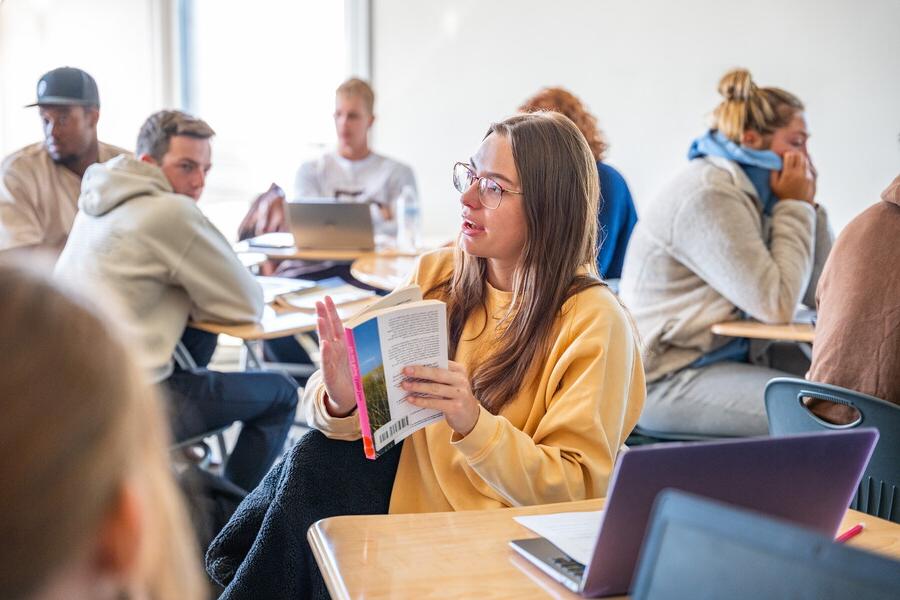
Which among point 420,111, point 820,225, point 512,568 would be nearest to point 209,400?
point 512,568

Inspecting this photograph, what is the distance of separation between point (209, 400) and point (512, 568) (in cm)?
180

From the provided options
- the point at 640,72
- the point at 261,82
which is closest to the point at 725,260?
the point at 640,72

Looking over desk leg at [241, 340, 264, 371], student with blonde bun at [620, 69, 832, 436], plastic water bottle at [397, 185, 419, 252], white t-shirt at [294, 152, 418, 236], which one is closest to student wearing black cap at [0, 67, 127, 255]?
desk leg at [241, 340, 264, 371]

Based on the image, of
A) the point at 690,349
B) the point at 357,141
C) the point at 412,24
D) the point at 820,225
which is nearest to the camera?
the point at 690,349

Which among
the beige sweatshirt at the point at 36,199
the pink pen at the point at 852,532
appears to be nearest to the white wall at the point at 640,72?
the beige sweatshirt at the point at 36,199

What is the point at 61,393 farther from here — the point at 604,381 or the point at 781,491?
the point at 604,381

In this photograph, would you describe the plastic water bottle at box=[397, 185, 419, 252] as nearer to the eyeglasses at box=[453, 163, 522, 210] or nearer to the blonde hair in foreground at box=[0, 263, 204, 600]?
the eyeglasses at box=[453, 163, 522, 210]

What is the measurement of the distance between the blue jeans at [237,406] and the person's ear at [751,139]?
1638mm

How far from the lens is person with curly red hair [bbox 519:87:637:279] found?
3.12 meters

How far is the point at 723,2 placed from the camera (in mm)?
5043

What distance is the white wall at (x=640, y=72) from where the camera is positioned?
481 cm

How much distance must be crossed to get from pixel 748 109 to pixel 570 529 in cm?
205

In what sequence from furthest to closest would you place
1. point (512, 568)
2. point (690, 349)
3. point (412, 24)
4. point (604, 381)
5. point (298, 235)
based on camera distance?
point (412, 24)
point (298, 235)
point (690, 349)
point (604, 381)
point (512, 568)

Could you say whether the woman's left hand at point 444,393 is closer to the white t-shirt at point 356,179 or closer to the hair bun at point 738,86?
the hair bun at point 738,86
